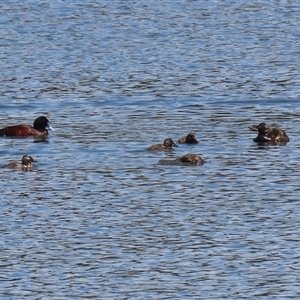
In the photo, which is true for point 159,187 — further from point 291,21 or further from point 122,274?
point 291,21

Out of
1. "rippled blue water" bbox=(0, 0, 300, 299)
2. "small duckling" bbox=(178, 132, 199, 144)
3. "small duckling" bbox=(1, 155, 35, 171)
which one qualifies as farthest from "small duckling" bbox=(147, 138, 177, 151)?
"small duckling" bbox=(1, 155, 35, 171)

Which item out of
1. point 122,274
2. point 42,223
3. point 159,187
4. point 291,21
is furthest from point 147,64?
point 122,274

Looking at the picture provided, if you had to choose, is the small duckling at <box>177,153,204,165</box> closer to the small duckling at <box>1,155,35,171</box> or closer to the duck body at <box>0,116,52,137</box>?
the small duckling at <box>1,155,35,171</box>

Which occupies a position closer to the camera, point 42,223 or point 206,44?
point 42,223

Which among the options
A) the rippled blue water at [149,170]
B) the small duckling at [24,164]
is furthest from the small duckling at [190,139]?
the small duckling at [24,164]

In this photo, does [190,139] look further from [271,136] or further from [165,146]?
[271,136]

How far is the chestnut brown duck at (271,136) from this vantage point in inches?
1041

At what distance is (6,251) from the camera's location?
61.9ft

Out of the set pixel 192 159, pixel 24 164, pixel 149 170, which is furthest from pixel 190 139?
pixel 24 164

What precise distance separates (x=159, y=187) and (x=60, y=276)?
519 centimetres

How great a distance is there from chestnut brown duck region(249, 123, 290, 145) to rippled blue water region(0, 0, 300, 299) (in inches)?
10.9

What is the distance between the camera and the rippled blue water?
703 inches

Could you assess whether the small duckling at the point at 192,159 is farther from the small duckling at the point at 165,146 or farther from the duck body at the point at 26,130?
the duck body at the point at 26,130

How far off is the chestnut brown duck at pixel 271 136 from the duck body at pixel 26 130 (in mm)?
4053
